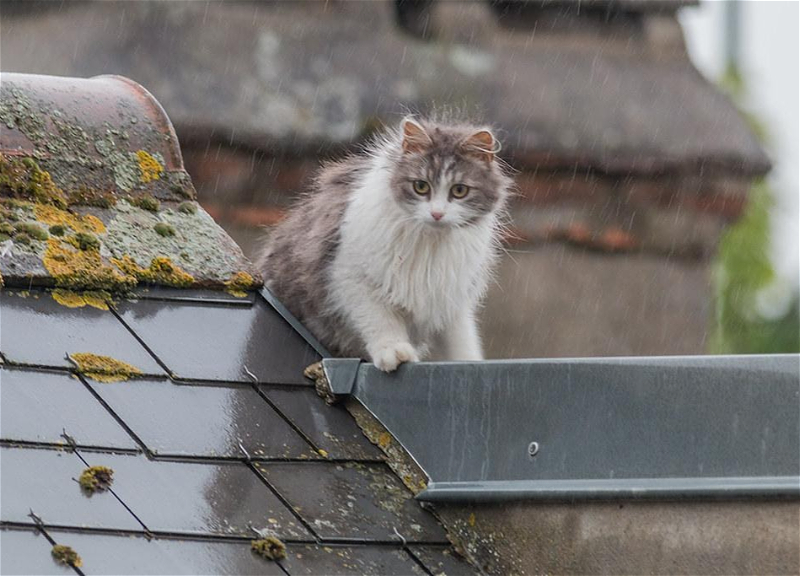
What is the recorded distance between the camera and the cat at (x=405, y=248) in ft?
14.0

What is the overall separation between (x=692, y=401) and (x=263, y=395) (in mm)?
904

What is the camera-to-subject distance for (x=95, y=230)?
308 centimetres

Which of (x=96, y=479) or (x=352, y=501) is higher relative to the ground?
(x=96, y=479)

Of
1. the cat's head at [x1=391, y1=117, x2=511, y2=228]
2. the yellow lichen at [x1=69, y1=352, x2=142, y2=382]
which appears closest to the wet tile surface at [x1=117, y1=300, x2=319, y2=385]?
the yellow lichen at [x1=69, y1=352, x2=142, y2=382]

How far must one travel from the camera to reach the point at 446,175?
14.5ft

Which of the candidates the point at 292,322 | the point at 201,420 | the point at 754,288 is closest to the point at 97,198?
the point at 292,322

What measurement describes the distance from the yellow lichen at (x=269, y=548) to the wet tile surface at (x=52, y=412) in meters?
0.29

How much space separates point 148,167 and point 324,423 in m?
0.80

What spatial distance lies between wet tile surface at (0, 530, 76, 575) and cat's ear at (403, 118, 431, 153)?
250cm

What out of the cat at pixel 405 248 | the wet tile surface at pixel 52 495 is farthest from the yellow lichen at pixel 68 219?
the cat at pixel 405 248

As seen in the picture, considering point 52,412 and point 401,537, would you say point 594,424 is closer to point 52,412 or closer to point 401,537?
point 401,537

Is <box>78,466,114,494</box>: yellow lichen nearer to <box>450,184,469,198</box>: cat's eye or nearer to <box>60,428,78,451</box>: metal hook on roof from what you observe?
<box>60,428,78,451</box>: metal hook on roof

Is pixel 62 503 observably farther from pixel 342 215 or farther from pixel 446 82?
pixel 446 82

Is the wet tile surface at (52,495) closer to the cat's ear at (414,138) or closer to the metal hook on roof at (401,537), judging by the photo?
the metal hook on roof at (401,537)
